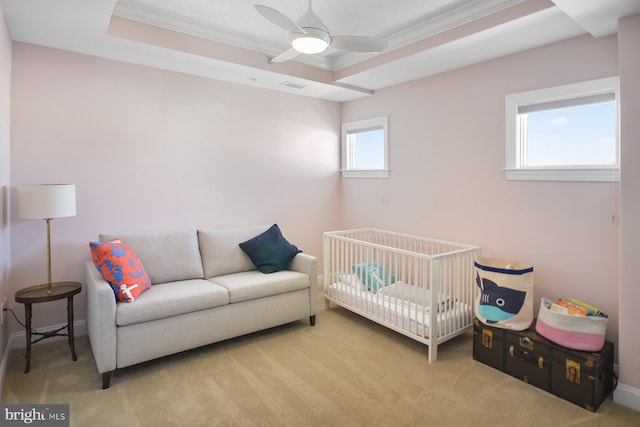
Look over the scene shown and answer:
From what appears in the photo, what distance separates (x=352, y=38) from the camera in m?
2.35

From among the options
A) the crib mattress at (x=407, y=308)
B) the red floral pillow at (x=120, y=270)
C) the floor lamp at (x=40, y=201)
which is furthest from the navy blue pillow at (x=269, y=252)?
the floor lamp at (x=40, y=201)

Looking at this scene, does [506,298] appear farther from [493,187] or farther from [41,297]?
[41,297]

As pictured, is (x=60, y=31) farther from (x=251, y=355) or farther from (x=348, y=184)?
(x=348, y=184)

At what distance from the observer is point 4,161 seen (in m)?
2.69

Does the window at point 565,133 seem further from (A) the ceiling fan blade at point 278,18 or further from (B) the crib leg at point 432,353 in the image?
(A) the ceiling fan blade at point 278,18

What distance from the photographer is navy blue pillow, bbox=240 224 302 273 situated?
364 centimetres

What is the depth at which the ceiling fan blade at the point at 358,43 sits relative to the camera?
7.75 feet

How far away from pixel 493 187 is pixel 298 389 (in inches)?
92.4

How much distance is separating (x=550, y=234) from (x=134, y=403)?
319 cm

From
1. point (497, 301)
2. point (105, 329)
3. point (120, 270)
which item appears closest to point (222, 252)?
point (120, 270)

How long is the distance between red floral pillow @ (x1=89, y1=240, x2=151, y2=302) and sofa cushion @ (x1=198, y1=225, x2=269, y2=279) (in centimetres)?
69

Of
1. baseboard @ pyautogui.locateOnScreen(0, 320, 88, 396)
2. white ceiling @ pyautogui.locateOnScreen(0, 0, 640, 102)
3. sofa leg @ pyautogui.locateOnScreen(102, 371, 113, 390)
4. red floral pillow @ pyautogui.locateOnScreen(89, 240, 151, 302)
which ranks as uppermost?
white ceiling @ pyautogui.locateOnScreen(0, 0, 640, 102)

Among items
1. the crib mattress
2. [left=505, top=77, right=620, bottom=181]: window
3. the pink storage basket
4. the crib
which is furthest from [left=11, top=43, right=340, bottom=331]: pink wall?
the pink storage basket

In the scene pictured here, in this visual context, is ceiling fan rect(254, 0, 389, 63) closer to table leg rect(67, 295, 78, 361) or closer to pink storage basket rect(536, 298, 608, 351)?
pink storage basket rect(536, 298, 608, 351)
